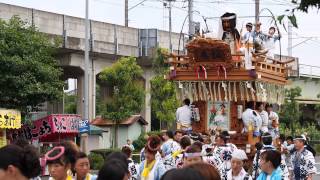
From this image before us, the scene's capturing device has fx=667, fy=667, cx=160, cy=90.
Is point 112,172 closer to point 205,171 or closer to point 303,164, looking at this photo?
point 205,171

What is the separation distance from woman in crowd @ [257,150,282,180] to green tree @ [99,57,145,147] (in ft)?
73.4

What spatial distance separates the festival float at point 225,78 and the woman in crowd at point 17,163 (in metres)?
9.48

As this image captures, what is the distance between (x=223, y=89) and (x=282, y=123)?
2872 cm

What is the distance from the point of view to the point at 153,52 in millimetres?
34938

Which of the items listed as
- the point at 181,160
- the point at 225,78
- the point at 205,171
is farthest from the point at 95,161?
the point at 205,171

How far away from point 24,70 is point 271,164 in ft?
52.9

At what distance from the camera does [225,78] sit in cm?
1415

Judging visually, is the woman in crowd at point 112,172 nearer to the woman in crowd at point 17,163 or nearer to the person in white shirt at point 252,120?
the woman in crowd at point 17,163

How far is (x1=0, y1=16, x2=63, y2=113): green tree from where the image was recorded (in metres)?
22.7

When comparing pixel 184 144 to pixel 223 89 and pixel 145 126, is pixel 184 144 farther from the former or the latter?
pixel 145 126

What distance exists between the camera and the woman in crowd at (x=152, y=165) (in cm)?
873

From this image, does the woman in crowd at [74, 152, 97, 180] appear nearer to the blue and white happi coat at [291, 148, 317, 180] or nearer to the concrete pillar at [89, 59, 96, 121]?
the blue and white happi coat at [291, 148, 317, 180]

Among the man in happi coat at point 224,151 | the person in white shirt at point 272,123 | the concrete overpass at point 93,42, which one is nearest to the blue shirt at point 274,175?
the man in happi coat at point 224,151

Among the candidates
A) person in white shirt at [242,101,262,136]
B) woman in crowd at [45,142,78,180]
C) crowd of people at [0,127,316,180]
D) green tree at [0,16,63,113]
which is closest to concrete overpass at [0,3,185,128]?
green tree at [0,16,63,113]
